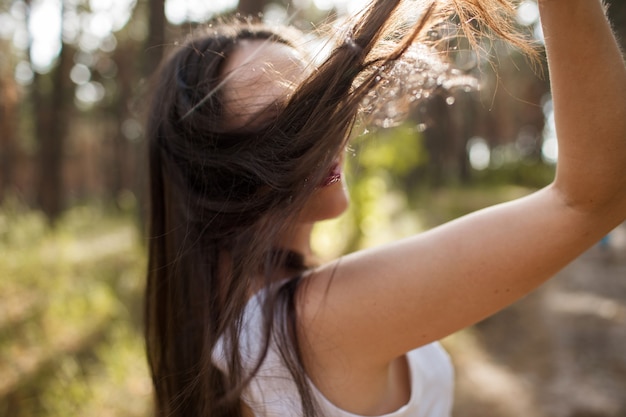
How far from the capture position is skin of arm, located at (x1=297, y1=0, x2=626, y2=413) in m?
0.91

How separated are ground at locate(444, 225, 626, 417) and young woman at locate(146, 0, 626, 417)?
10.9 feet

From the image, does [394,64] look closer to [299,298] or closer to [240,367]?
[299,298]

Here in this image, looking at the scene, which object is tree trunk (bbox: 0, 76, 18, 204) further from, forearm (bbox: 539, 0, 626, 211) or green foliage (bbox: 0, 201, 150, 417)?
forearm (bbox: 539, 0, 626, 211)

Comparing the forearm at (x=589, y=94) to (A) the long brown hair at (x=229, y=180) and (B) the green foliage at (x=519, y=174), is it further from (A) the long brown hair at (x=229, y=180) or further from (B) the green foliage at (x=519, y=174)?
(B) the green foliage at (x=519, y=174)

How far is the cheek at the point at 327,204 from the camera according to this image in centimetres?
122

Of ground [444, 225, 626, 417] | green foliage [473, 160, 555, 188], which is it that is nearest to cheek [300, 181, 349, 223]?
ground [444, 225, 626, 417]

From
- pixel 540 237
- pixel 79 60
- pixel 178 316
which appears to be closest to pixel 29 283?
pixel 178 316

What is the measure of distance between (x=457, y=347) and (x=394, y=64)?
5013 millimetres

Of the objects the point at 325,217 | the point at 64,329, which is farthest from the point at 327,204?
the point at 64,329

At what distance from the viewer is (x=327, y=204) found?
1.26 m

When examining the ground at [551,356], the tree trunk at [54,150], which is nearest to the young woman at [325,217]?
the ground at [551,356]

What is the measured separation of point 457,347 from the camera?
5617mm

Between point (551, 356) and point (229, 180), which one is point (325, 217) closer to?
point (229, 180)

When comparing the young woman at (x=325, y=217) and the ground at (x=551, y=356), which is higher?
the young woman at (x=325, y=217)
